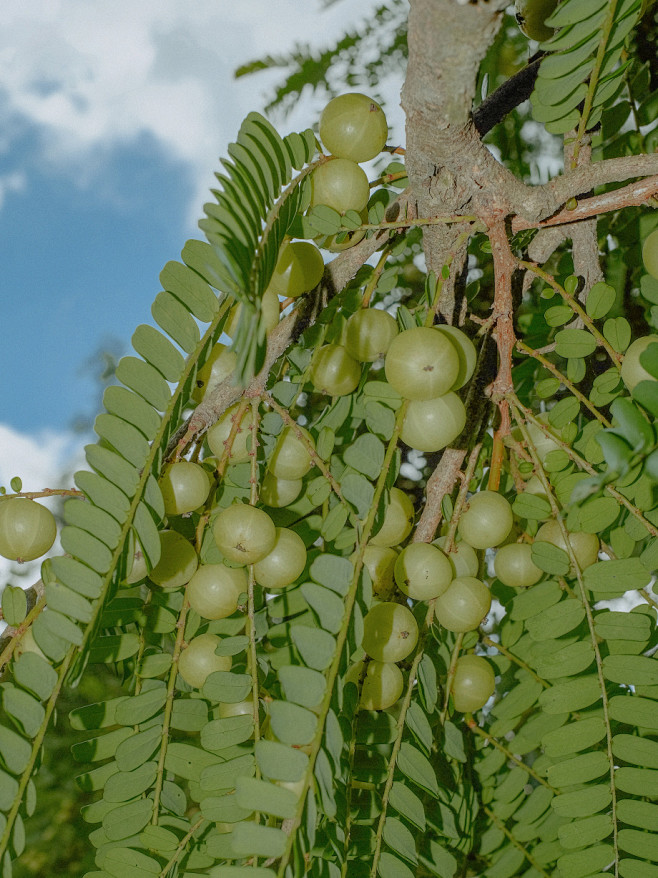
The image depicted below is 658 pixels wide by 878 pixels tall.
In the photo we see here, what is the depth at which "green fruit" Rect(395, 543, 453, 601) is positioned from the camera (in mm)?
705

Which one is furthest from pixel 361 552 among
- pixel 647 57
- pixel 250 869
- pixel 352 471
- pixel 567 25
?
pixel 647 57

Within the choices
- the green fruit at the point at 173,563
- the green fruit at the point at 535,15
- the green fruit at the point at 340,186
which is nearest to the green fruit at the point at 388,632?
the green fruit at the point at 173,563

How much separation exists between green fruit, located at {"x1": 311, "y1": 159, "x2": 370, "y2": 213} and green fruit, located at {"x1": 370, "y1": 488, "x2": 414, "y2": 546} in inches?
12.5

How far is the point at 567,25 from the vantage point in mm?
617

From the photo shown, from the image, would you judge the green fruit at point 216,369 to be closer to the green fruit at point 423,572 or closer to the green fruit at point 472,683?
the green fruit at point 423,572

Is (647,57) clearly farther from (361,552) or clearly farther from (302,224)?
(361,552)

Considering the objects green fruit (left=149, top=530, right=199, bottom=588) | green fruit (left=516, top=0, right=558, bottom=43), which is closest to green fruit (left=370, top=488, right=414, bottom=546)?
green fruit (left=149, top=530, right=199, bottom=588)

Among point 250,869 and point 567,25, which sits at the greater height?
point 567,25

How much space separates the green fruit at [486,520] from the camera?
725 mm

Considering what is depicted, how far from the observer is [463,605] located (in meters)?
0.73

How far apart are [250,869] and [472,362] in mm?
497

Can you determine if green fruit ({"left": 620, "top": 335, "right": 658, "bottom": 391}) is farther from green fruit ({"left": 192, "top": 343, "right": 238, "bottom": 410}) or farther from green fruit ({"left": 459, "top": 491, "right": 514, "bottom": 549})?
green fruit ({"left": 192, "top": 343, "right": 238, "bottom": 410})

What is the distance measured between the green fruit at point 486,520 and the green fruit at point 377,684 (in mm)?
167

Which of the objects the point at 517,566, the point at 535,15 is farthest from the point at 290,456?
the point at 535,15
